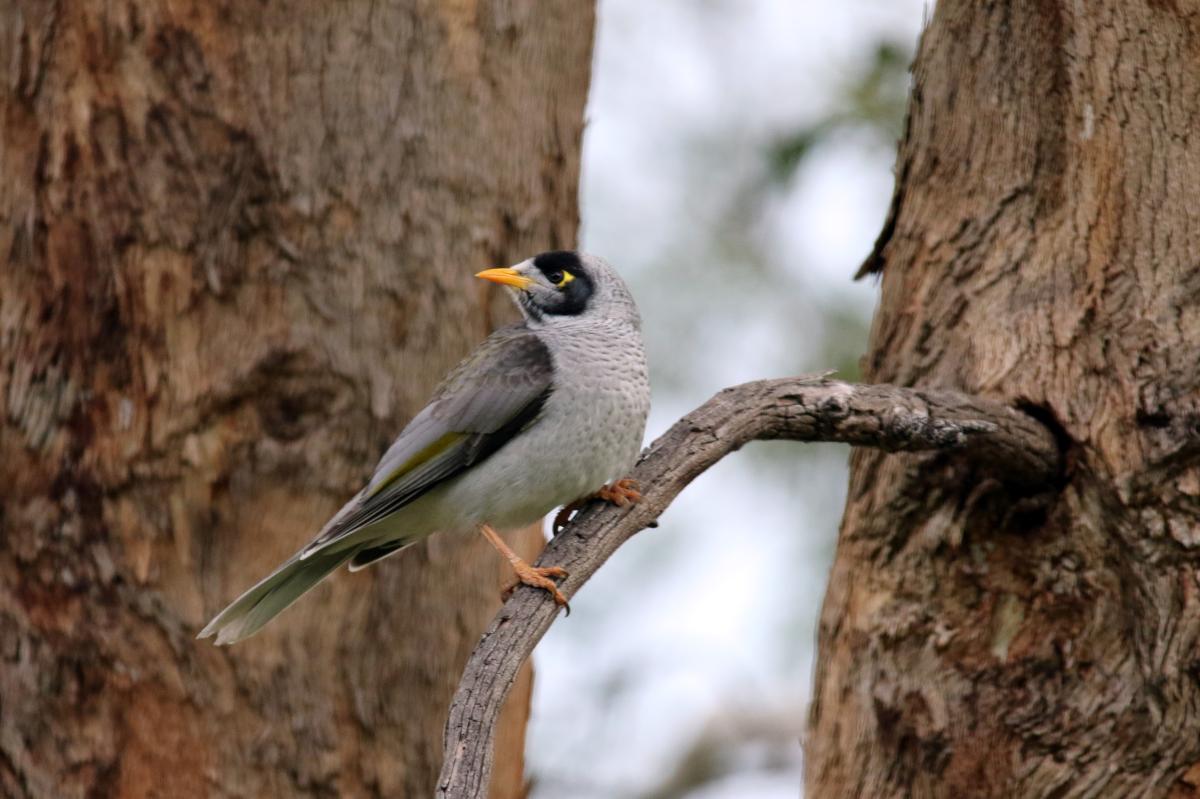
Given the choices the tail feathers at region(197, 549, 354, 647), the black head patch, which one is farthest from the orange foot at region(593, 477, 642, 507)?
the black head patch

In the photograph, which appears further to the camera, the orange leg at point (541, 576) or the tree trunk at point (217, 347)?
the tree trunk at point (217, 347)

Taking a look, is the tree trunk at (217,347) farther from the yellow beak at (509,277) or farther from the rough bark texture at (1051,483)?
the rough bark texture at (1051,483)

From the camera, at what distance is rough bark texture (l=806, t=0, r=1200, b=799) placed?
411 centimetres

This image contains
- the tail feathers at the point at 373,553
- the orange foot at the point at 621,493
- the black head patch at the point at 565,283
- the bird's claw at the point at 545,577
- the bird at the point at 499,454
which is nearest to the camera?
the bird's claw at the point at 545,577

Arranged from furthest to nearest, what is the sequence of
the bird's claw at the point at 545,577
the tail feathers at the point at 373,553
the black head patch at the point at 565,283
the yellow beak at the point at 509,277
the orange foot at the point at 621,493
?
the black head patch at the point at 565,283
the yellow beak at the point at 509,277
the tail feathers at the point at 373,553
the orange foot at the point at 621,493
the bird's claw at the point at 545,577

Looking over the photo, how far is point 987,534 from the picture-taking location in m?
4.46

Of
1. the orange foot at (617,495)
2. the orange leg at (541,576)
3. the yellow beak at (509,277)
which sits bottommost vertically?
the orange leg at (541,576)

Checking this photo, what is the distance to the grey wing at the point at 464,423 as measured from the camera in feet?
15.6

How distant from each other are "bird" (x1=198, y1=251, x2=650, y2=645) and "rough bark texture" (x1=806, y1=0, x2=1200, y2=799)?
2.95 ft

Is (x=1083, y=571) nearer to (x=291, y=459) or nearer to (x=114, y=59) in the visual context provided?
(x=291, y=459)

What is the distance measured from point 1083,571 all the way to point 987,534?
0.33 m

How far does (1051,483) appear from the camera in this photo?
432cm

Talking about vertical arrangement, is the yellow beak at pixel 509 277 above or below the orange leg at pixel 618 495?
above

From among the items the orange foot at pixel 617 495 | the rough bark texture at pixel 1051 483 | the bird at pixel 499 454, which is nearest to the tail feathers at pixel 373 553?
the bird at pixel 499 454
